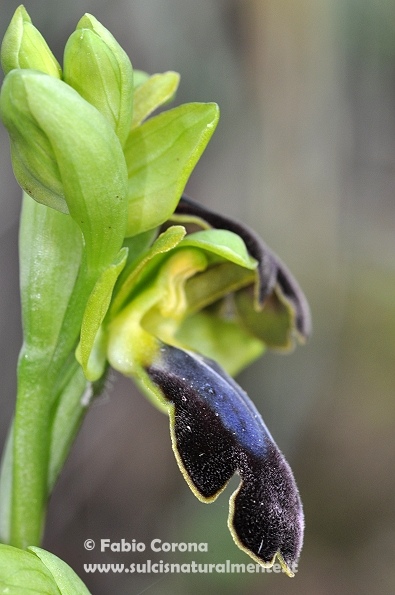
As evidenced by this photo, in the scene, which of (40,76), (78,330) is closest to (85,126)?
(40,76)

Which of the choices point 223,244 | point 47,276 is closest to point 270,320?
point 223,244

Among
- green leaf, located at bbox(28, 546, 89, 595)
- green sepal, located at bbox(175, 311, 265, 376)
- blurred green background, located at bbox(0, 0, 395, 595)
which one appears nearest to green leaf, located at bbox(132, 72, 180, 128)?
green sepal, located at bbox(175, 311, 265, 376)

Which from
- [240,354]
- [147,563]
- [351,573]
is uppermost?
[240,354]

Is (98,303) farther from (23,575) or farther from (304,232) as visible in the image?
(304,232)

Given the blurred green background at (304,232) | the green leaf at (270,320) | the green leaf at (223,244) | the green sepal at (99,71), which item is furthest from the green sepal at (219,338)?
the blurred green background at (304,232)

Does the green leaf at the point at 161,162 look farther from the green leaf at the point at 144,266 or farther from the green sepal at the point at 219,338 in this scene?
the green sepal at the point at 219,338

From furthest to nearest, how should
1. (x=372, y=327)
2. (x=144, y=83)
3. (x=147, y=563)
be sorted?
(x=372, y=327)
(x=147, y=563)
(x=144, y=83)

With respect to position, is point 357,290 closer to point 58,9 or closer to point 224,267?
point 58,9
